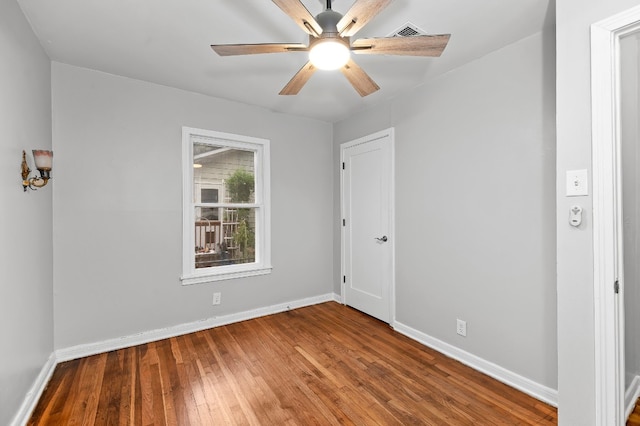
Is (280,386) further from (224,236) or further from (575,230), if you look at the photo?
(575,230)

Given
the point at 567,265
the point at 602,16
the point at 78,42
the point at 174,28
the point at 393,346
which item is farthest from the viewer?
the point at 393,346

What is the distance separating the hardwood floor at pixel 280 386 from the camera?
190cm

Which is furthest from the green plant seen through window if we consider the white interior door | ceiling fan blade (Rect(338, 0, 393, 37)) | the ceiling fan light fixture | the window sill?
ceiling fan blade (Rect(338, 0, 393, 37))

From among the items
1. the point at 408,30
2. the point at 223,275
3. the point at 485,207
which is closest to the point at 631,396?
the point at 485,207

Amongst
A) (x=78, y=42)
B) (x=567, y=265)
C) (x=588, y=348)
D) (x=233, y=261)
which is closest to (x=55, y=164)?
(x=78, y=42)

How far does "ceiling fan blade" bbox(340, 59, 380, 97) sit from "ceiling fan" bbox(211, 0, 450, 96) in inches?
0.7

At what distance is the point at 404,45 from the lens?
167 cm

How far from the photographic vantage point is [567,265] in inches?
64.6

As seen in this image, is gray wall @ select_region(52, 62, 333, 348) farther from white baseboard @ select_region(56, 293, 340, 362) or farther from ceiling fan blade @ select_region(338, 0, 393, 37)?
ceiling fan blade @ select_region(338, 0, 393, 37)

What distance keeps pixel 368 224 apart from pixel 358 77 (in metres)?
2.02

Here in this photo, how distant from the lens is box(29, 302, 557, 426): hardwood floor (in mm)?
1904

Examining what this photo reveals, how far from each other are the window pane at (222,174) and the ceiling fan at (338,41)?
1.88m

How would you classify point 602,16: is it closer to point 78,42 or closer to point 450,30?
point 450,30

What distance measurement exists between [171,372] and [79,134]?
2.26 m
